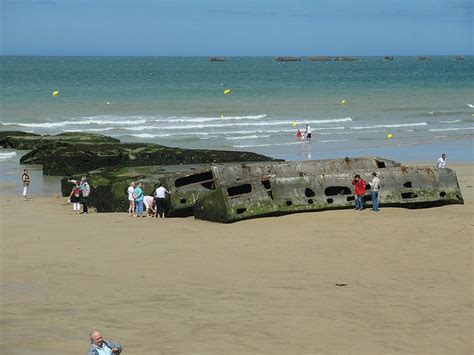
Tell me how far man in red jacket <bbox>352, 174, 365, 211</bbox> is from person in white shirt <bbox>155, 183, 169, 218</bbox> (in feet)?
14.6

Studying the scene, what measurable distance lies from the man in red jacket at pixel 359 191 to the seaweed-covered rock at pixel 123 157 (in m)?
8.59

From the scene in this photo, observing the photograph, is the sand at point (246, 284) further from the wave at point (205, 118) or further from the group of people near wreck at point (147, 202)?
the wave at point (205, 118)

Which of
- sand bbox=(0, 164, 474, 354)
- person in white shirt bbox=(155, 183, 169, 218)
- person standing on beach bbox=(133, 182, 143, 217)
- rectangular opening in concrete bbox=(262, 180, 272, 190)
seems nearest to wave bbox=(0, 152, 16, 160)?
person standing on beach bbox=(133, 182, 143, 217)

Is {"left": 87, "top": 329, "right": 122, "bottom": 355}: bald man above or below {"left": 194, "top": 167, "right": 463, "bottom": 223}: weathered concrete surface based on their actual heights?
below

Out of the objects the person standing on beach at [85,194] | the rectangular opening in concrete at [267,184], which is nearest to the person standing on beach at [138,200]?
the person standing on beach at [85,194]

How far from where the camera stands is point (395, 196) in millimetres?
21688

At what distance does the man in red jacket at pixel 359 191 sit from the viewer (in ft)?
68.9

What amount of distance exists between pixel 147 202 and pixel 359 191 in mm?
5101

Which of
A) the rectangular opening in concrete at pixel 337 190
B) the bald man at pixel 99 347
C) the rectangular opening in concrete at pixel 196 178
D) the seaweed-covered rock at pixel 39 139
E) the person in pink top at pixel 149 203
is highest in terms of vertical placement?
the seaweed-covered rock at pixel 39 139

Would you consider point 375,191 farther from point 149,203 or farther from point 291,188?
point 149,203

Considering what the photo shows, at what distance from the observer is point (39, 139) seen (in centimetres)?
4047

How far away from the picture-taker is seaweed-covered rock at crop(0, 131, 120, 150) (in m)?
37.3

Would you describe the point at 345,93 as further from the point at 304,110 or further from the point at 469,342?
the point at 469,342

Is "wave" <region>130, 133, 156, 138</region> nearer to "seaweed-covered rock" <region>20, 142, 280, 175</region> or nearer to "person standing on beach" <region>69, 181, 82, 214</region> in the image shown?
"seaweed-covered rock" <region>20, 142, 280, 175</region>
